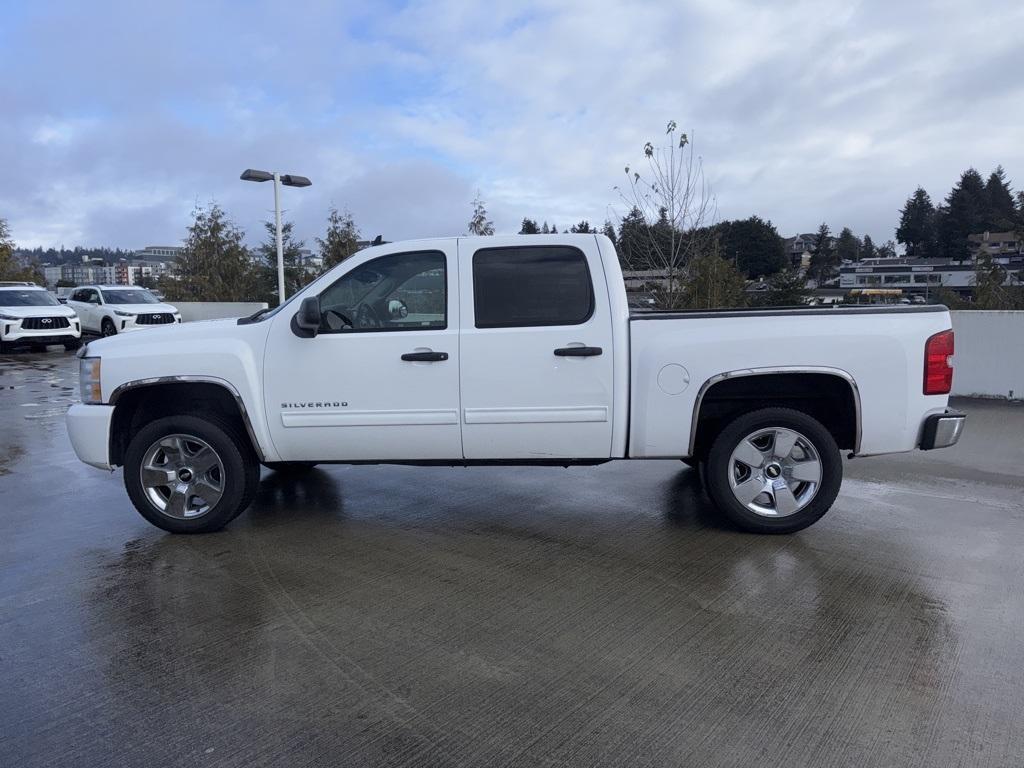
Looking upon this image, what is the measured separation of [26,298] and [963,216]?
341ft

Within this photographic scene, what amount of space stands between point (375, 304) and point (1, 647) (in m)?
2.79

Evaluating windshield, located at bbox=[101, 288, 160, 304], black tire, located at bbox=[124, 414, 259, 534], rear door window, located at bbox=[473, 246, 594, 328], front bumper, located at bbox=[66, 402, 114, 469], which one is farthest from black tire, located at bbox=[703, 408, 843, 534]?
windshield, located at bbox=[101, 288, 160, 304]

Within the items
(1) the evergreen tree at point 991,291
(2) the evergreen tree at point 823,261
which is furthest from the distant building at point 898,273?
(1) the evergreen tree at point 991,291

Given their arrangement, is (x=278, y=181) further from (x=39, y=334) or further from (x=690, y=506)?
(x=690, y=506)

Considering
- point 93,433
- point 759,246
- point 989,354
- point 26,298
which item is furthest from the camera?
point 759,246

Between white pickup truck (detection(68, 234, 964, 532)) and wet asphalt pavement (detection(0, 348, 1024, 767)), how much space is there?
0.52m

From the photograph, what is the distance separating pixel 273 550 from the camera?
510 cm

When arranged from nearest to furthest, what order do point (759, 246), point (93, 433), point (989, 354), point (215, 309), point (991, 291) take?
1. point (93, 433)
2. point (989, 354)
3. point (991, 291)
4. point (215, 309)
5. point (759, 246)

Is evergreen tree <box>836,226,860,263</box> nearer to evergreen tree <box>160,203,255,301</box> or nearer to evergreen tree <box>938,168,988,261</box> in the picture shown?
evergreen tree <box>938,168,988,261</box>

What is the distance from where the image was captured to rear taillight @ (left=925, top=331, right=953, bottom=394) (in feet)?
16.2

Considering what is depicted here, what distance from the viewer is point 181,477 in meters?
5.38

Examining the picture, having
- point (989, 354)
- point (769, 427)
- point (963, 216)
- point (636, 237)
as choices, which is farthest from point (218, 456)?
point (963, 216)

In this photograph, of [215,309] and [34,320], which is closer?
[34,320]

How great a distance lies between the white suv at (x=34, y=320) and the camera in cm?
1955
